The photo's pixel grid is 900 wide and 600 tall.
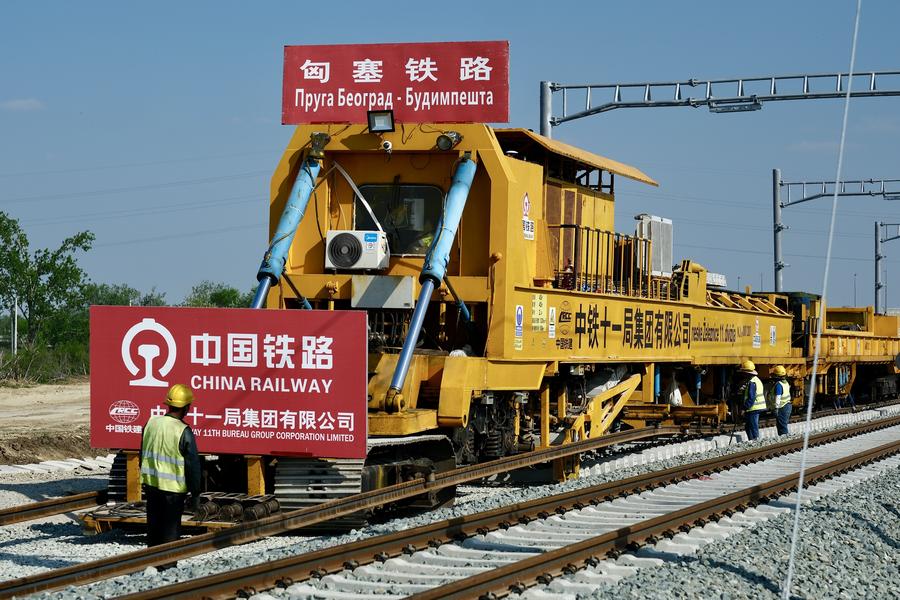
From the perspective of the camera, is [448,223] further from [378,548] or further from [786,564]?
[786,564]

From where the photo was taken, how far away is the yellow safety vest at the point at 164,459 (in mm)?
9312

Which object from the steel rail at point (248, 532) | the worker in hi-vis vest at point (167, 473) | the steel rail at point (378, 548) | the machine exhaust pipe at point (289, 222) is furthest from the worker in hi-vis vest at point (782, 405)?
the worker in hi-vis vest at point (167, 473)

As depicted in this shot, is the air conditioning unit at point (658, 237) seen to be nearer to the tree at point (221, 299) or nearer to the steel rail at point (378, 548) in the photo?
the steel rail at point (378, 548)

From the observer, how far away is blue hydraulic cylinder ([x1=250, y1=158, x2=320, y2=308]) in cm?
1232

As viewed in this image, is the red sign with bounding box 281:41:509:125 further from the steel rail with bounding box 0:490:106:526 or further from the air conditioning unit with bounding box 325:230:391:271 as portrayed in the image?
the steel rail with bounding box 0:490:106:526

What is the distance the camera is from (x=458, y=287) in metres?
13.1

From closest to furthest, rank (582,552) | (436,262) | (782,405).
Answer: (582,552) < (436,262) < (782,405)

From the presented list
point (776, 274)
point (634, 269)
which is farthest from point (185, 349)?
point (776, 274)

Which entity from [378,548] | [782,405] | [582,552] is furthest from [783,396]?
[378,548]

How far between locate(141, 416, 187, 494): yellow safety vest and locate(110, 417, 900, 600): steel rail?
1419 millimetres

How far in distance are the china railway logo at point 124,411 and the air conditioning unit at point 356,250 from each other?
3160 mm

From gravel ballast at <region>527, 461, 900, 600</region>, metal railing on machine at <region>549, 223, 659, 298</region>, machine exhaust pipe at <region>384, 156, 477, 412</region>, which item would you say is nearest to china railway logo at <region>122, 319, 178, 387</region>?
machine exhaust pipe at <region>384, 156, 477, 412</region>

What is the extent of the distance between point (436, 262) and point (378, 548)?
4008 millimetres

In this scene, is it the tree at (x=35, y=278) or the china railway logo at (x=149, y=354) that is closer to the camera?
the china railway logo at (x=149, y=354)
